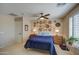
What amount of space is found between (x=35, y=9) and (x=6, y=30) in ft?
2.16

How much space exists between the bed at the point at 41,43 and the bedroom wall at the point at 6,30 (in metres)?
0.32

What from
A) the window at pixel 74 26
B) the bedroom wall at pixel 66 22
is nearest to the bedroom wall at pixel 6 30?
the bedroom wall at pixel 66 22

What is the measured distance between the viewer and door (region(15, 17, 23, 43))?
81.7 inches

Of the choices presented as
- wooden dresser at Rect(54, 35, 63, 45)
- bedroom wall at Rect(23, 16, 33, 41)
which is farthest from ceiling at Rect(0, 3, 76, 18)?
wooden dresser at Rect(54, 35, 63, 45)

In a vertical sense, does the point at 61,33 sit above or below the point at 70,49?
above

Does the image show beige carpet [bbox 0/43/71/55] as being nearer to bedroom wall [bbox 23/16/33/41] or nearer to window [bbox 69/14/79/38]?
bedroom wall [bbox 23/16/33/41]

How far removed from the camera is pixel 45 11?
2012 mm

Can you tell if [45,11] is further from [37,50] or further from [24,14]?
[37,50]

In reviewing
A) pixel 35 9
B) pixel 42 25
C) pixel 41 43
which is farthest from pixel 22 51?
pixel 35 9

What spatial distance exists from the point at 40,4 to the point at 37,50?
82 centimetres

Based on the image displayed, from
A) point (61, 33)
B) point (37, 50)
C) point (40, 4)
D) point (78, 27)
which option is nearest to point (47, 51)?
point (37, 50)

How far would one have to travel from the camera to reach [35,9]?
2.01m

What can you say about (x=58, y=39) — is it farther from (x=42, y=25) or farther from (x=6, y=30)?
(x=6, y=30)

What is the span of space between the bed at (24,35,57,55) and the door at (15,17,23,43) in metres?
0.16
